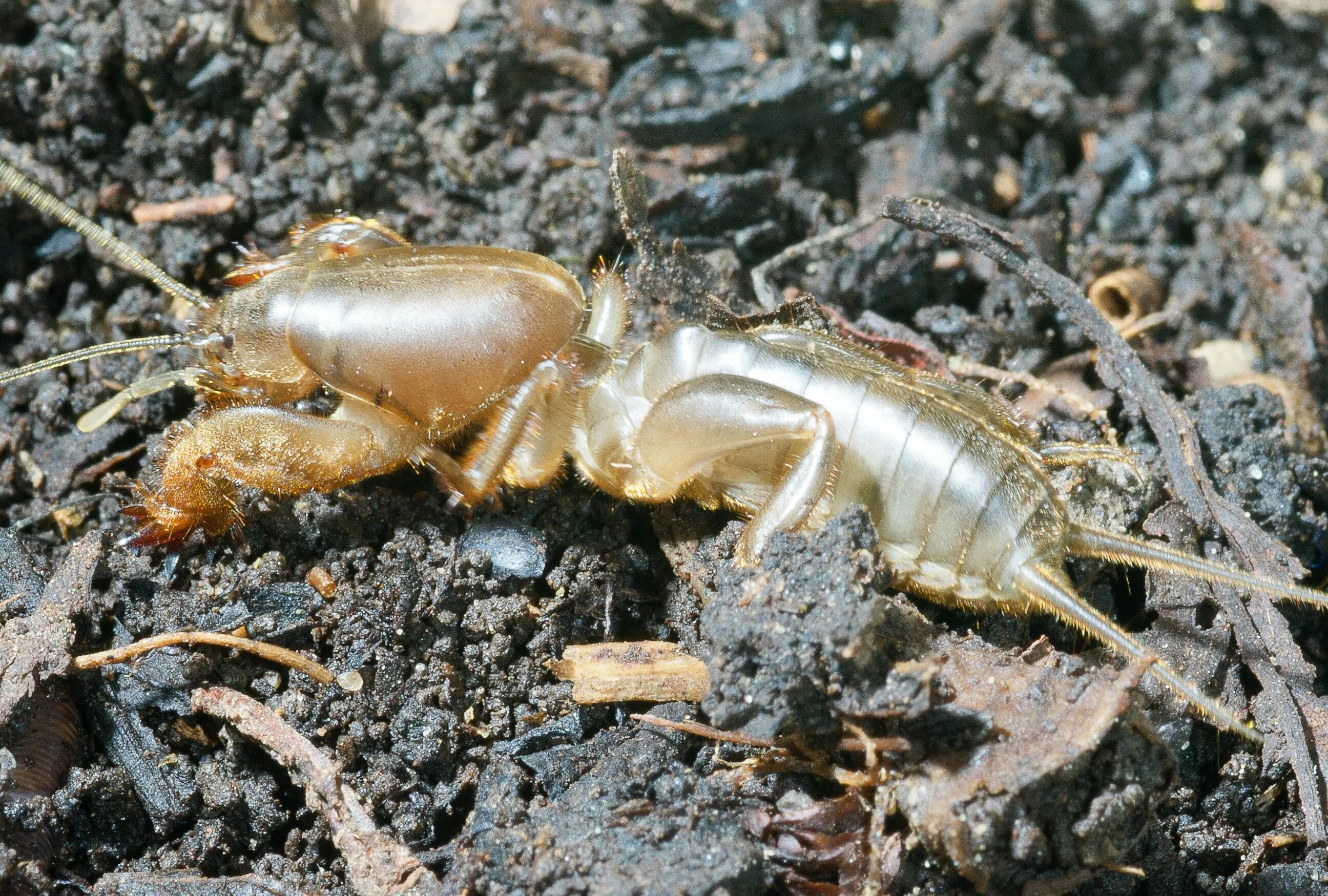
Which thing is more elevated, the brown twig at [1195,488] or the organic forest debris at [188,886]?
the brown twig at [1195,488]

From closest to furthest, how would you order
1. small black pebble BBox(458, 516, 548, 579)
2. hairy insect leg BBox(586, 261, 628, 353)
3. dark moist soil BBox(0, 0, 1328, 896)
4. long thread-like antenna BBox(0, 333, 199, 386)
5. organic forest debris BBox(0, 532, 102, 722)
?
dark moist soil BBox(0, 0, 1328, 896) < organic forest debris BBox(0, 532, 102, 722) < small black pebble BBox(458, 516, 548, 579) < long thread-like antenna BBox(0, 333, 199, 386) < hairy insect leg BBox(586, 261, 628, 353)

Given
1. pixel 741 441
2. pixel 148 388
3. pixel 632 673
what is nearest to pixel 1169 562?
pixel 741 441

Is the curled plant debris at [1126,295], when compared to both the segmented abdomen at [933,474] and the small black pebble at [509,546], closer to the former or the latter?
the segmented abdomen at [933,474]

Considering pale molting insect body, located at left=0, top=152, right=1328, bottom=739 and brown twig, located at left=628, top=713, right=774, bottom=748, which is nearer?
brown twig, located at left=628, top=713, right=774, bottom=748

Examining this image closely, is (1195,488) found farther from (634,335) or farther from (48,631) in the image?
(48,631)

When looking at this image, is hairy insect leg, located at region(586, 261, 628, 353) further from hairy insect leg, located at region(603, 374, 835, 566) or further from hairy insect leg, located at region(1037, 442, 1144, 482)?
hairy insect leg, located at region(1037, 442, 1144, 482)

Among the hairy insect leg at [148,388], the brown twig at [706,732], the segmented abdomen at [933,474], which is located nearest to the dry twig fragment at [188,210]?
the hairy insect leg at [148,388]

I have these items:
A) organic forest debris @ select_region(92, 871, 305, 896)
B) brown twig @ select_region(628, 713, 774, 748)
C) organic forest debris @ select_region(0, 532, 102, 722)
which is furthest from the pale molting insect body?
organic forest debris @ select_region(92, 871, 305, 896)

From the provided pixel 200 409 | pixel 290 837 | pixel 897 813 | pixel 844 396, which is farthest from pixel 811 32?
pixel 290 837
